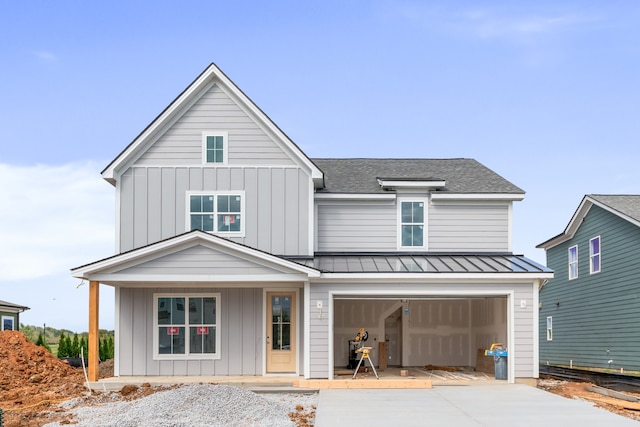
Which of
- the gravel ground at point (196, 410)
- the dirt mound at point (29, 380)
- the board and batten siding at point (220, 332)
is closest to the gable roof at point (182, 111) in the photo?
the board and batten siding at point (220, 332)

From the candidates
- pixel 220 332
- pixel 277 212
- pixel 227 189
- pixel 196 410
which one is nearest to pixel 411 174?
pixel 277 212

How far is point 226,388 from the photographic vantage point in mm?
16906

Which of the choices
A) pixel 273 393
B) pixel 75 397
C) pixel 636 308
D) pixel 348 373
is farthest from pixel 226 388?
pixel 636 308

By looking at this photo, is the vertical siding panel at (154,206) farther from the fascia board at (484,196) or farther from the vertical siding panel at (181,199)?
the fascia board at (484,196)

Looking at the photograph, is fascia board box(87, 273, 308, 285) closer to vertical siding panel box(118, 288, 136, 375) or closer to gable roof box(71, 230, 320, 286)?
gable roof box(71, 230, 320, 286)

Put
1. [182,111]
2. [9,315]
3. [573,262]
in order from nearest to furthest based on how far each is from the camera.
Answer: [182,111] < [573,262] < [9,315]

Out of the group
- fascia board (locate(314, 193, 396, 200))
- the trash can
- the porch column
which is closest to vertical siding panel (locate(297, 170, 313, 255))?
fascia board (locate(314, 193, 396, 200))

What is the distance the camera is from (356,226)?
79.3 ft

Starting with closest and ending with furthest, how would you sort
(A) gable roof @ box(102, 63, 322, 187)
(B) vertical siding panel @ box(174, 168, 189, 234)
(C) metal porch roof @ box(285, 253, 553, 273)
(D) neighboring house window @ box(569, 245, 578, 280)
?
1. (C) metal porch roof @ box(285, 253, 553, 273)
2. (A) gable roof @ box(102, 63, 322, 187)
3. (B) vertical siding panel @ box(174, 168, 189, 234)
4. (D) neighboring house window @ box(569, 245, 578, 280)

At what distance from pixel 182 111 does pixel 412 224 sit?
25.1ft

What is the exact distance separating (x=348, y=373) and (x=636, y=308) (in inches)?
364

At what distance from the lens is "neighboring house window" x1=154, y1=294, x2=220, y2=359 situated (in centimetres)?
2234

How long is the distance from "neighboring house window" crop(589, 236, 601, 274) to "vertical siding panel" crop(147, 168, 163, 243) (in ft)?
49.3

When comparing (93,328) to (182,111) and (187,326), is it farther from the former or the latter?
(182,111)
